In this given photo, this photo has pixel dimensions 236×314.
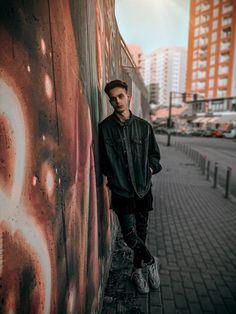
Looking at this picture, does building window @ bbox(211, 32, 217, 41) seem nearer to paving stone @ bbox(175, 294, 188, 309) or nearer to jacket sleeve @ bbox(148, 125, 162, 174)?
jacket sleeve @ bbox(148, 125, 162, 174)

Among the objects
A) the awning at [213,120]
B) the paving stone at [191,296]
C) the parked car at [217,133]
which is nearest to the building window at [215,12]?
the awning at [213,120]

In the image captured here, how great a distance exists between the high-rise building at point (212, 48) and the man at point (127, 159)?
6155 centimetres

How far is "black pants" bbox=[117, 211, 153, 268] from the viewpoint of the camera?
8.95ft

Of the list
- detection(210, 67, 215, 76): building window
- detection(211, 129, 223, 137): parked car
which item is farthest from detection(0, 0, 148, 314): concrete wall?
detection(210, 67, 215, 76): building window

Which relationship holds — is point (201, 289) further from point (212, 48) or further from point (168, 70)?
point (168, 70)

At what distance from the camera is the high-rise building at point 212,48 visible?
60625 millimetres

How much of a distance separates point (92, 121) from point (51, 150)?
1.08m

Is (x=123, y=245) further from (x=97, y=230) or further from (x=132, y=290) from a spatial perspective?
(x=97, y=230)

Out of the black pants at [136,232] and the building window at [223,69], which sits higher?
the building window at [223,69]

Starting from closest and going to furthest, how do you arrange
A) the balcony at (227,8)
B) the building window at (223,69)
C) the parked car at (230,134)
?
the parked car at (230,134)
the balcony at (227,8)
the building window at (223,69)

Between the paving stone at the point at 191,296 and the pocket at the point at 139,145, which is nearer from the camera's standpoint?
the pocket at the point at 139,145

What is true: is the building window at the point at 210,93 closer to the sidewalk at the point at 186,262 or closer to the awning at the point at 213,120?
the awning at the point at 213,120

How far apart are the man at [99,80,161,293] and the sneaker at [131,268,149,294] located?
0.78ft

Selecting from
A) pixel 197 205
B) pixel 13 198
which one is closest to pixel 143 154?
pixel 13 198
